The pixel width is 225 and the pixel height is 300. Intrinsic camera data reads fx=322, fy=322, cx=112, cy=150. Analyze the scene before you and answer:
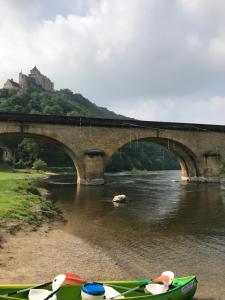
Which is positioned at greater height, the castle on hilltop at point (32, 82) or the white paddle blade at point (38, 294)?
the castle on hilltop at point (32, 82)

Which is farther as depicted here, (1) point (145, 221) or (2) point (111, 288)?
(1) point (145, 221)

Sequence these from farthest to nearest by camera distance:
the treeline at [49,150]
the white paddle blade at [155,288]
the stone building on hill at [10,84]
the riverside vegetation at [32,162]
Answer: the stone building on hill at [10,84] → the treeline at [49,150] → the riverside vegetation at [32,162] → the white paddle blade at [155,288]

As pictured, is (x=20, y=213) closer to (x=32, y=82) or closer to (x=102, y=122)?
(x=102, y=122)

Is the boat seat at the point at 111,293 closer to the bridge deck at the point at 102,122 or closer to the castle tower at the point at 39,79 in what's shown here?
the bridge deck at the point at 102,122

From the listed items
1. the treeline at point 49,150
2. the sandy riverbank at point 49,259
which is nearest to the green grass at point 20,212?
the sandy riverbank at point 49,259

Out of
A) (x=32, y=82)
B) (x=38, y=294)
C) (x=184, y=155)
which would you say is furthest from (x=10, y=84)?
(x=38, y=294)

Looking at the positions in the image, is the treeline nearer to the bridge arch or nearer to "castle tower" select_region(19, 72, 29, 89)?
"castle tower" select_region(19, 72, 29, 89)

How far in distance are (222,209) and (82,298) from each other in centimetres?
1858

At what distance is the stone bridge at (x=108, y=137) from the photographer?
39.7 metres

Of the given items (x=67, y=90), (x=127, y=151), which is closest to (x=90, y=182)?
(x=127, y=151)

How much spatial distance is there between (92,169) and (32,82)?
113255 mm

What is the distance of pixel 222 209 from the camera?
23750 millimetres

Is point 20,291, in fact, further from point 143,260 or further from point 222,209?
point 222,209

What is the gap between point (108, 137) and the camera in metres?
43.0
